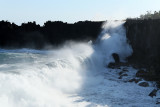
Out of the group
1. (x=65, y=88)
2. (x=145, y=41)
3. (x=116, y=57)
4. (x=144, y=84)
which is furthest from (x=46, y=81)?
(x=145, y=41)

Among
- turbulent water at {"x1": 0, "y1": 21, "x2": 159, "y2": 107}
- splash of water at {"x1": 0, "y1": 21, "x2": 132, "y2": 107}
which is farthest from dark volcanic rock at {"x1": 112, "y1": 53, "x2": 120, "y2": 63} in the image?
turbulent water at {"x1": 0, "y1": 21, "x2": 159, "y2": 107}

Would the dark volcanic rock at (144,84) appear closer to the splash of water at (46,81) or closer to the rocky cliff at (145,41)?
the splash of water at (46,81)

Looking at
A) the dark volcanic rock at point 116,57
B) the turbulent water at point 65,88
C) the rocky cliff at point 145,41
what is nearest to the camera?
the turbulent water at point 65,88

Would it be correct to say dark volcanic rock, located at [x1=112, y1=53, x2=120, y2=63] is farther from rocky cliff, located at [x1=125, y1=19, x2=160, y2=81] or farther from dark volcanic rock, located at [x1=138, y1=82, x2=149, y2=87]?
dark volcanic rock, located at [x1=138, y1=82, x2=149, y2=87]

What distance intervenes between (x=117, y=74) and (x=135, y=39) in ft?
33.2

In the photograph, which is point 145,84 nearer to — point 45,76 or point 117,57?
point 45,76

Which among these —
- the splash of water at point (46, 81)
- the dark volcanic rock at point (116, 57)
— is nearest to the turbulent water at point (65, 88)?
the splash of water at point (46, 81)

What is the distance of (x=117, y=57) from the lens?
2925 cm

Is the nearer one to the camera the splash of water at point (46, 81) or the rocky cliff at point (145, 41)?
the splash of water at point (46, 81)

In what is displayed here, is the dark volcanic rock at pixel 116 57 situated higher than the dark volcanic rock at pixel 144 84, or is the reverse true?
the dark volcanic rock at pixel 116 57

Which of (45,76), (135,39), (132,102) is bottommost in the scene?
(132,102)

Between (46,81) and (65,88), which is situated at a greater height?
(46,81)

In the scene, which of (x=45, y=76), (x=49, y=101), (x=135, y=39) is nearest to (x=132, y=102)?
(x=49, y=101)

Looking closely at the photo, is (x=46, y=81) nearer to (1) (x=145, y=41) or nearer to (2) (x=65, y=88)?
(2) (x=65, y=88)
